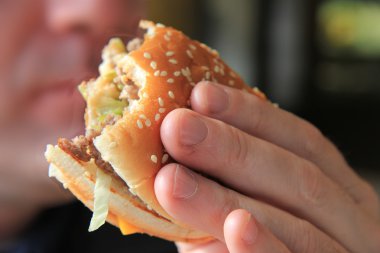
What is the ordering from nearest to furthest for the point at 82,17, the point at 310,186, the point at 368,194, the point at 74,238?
the point at 310,186 < the point at 368,194 < the point at 82,17 < the point at 74,238

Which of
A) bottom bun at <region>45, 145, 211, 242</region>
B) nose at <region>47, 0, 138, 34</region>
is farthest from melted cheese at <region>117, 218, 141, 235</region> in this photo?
nose at <region>47, 0, 138, 34</region>

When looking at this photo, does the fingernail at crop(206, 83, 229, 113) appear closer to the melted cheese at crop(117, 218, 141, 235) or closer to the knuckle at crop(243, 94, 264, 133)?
the knuckle at crop(243, 94, 264, 133)

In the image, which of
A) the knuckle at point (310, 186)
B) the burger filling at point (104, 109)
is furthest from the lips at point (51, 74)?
the knuckle at point (310, 186)

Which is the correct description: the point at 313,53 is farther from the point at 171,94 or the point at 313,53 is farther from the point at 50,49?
the point at 171,94

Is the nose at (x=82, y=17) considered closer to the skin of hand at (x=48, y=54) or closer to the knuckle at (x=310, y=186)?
the skin of hand at (x=48, y=54)

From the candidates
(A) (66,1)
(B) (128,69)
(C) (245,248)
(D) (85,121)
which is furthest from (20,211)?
(C) (245,248)

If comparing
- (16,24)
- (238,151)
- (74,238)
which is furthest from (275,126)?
(74,238)

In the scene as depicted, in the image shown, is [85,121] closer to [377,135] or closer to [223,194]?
[223,194]

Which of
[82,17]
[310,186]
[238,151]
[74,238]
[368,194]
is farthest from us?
[74,238]
